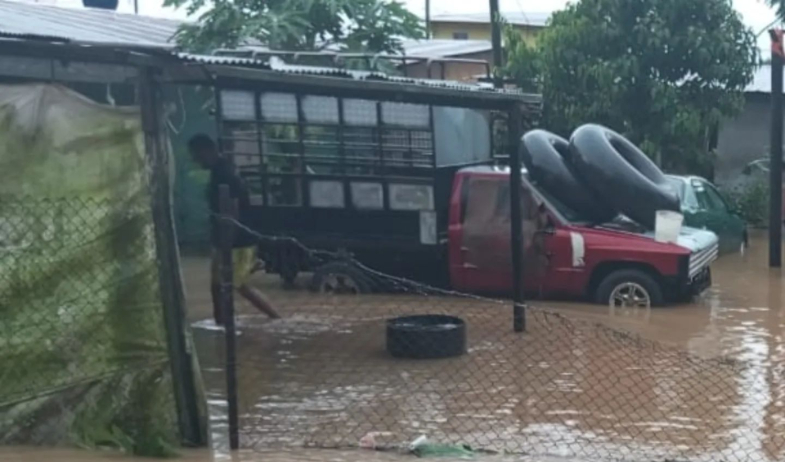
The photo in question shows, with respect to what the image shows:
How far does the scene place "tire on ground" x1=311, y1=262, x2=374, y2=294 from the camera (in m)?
14.9

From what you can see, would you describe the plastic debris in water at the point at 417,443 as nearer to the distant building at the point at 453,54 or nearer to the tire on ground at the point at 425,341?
the tire on ground at the point at 425,341

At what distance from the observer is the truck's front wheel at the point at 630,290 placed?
13742 millimetres

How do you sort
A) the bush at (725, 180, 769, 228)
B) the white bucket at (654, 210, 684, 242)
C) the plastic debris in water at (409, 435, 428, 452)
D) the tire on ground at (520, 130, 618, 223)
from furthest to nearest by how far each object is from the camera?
1. the bush at (725, 180, 769, 228)
2. the tire on ground at (520, 130, 618, 223)
3. the white bucket at (654, 210, 684, 242)
4. the plastic debris in water at (409, 435, 428, 452)

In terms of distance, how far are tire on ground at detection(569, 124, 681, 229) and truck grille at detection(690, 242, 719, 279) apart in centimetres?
58

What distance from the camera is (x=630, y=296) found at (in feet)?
45.5

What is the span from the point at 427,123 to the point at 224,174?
139 inches

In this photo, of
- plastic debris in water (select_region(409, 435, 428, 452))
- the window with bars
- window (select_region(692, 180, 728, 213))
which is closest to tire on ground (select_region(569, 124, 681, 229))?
the window with bars

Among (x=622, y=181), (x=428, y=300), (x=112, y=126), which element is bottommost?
(x=428, y=300)

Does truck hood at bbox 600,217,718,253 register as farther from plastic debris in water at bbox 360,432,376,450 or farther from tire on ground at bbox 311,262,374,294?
plastic debris in water at bbox 360,432,376,450

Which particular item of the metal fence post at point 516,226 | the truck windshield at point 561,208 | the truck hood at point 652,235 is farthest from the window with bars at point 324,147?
the metal fence post at point 516,226

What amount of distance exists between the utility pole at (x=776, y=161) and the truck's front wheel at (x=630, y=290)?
435 centimetres

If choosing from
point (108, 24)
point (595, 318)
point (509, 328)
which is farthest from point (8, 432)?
Answer: point (108, 24)

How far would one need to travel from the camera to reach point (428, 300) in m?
14.8

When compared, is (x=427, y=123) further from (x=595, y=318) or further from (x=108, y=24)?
(x=108, y=24)
